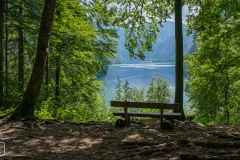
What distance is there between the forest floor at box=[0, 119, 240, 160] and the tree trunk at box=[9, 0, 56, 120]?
1.90ft

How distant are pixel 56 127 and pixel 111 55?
9.03m

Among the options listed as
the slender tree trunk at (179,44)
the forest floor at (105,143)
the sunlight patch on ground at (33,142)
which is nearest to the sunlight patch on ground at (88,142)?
the forest floor at (105,143)

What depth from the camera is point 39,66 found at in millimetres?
7875

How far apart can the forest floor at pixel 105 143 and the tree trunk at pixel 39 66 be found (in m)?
0.58

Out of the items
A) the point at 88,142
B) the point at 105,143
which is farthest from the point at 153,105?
the point at 88,142

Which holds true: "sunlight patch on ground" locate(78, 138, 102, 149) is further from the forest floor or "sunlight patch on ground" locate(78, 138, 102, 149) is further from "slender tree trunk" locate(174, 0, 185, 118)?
"slender tree trunk" locate(174, 0, 185, 118)

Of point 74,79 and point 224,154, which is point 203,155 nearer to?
point 224,154

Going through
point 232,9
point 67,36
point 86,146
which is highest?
point 232,9

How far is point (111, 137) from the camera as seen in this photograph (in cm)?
627

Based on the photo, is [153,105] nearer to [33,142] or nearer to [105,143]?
[105,143]

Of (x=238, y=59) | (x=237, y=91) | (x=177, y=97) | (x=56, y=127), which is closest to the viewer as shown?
(x=56, y=127)

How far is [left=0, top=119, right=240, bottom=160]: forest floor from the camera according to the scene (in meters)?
4.49

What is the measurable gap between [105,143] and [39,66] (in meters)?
3.82

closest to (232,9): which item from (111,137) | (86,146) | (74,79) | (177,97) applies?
(177,97)
